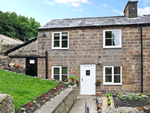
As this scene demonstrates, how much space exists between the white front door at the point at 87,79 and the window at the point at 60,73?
4.26 ft

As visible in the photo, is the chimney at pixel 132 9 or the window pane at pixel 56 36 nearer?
the chimney at pixel 132 9

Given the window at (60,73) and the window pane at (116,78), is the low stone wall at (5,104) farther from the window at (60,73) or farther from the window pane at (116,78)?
the window pane at (116,78)

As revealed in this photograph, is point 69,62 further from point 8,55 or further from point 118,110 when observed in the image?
point 118,110

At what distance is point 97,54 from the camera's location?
36.4 feet

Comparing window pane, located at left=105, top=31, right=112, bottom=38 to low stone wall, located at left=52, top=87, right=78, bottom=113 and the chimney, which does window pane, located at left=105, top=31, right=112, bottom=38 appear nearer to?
the chimney

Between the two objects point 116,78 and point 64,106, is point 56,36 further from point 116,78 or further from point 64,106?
point 64,106

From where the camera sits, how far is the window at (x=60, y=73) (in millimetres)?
11523

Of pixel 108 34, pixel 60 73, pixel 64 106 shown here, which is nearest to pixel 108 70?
pixel 108 34

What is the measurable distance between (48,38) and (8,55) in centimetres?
372

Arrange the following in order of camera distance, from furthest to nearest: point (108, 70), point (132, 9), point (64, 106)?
point (132, 9)
point (108, 70)
point (64, 106)

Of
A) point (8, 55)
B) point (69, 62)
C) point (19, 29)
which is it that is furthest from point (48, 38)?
point (19, 29)

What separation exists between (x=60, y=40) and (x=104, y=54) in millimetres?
3645

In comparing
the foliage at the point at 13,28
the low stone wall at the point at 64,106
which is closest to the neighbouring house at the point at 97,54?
the low stone wall at the point at 64,106

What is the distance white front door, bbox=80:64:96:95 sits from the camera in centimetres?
1111
